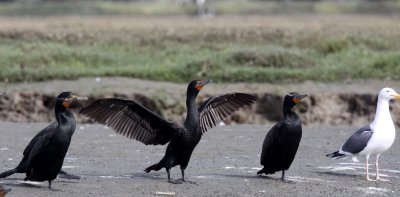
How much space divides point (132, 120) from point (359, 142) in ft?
10.1

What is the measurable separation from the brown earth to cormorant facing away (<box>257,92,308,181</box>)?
8913 millimetres

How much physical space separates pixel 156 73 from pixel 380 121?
1173 centimetres

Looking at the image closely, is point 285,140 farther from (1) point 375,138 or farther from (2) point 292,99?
(1) point 375,138

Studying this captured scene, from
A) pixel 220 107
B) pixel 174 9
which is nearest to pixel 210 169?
pixel 220 107

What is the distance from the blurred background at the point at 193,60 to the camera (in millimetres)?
23500

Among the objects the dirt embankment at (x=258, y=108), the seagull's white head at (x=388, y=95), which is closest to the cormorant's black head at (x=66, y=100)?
the seagull's white head at (x=388, y=95)

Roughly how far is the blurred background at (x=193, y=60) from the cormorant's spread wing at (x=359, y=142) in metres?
8.57

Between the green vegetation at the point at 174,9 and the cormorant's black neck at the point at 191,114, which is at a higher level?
the cormorant's black neck at the point at 191,114

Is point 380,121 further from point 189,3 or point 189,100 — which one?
point 189,3

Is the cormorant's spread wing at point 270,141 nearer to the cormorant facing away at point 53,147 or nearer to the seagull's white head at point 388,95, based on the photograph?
the seagull's white head at point 388,95

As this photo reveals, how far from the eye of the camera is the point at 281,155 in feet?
45.0

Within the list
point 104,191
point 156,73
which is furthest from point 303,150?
point 156,73

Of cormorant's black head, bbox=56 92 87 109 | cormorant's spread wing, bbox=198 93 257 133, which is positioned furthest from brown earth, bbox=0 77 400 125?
cormorant's black head, bbox=56 92 87 109

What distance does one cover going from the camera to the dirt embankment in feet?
75.3
